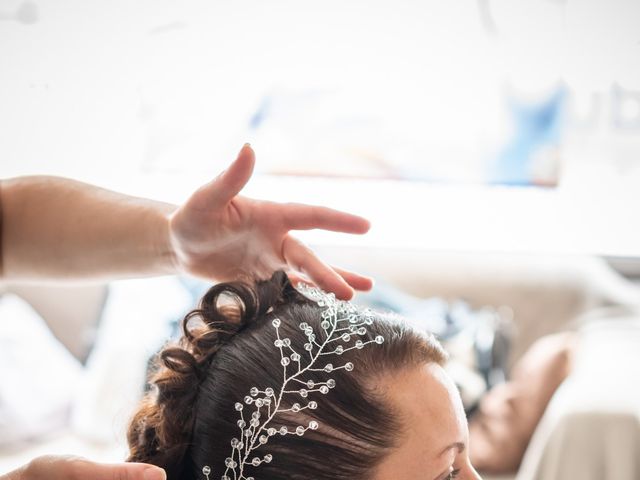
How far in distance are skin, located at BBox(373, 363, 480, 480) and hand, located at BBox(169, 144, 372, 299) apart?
0.72 feet

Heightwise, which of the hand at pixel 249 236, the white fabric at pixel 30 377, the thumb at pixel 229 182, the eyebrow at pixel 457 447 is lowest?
the white fabric at pixel 30 377

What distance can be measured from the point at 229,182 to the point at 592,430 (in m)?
1.62

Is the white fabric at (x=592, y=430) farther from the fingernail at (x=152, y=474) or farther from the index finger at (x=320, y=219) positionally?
the fingernail at (x=152, y=474)

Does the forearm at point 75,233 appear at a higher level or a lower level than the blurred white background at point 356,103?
higher

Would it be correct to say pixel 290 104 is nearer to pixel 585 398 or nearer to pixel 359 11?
pixel 359 11

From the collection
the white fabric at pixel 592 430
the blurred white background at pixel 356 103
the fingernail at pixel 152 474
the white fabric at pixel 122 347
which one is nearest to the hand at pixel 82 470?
the fingernail at pixel 152 474

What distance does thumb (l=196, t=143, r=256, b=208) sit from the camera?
1.01m

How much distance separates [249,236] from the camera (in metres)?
1.21

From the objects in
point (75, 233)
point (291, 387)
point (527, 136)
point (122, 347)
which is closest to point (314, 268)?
point (291, 387)

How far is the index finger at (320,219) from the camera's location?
1.11 metres

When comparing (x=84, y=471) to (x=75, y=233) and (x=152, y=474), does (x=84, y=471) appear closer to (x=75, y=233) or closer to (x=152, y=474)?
(x=152, y=474)

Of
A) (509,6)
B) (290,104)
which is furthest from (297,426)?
(509,6)

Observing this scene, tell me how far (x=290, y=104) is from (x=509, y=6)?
0.98m

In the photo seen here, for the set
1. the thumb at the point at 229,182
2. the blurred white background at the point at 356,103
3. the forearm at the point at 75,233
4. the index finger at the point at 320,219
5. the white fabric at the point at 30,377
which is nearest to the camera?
the thumb at the point at 229,182
